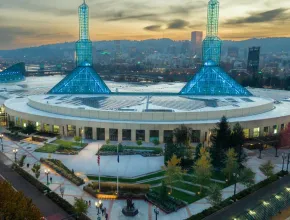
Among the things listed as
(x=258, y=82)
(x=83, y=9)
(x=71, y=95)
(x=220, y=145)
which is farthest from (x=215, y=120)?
(x=258, y=82)

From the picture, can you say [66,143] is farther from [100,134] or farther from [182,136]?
[182,136]

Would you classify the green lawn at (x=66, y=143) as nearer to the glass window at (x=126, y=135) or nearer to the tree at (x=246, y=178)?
the glass window at (x=126, y=135)

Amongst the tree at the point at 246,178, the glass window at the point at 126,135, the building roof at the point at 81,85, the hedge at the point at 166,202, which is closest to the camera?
the hedge at the point at 166,202

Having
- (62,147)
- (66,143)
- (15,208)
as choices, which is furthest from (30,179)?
(66,143)

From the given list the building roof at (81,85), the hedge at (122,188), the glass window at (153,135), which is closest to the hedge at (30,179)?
the hedge at (122,188)

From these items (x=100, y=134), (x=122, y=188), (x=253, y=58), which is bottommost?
(x=122, y=188)

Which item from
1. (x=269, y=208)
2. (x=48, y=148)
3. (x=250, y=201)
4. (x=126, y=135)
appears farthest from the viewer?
(x=126, y=135)

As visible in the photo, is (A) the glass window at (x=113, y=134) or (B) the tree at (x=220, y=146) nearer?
(B) the tree at (x=220, y=146)
